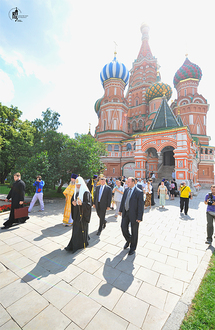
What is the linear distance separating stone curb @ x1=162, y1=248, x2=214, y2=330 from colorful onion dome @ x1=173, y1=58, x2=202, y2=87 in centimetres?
3305

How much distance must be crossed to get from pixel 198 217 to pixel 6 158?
19.3m

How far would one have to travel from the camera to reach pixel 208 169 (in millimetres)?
25359

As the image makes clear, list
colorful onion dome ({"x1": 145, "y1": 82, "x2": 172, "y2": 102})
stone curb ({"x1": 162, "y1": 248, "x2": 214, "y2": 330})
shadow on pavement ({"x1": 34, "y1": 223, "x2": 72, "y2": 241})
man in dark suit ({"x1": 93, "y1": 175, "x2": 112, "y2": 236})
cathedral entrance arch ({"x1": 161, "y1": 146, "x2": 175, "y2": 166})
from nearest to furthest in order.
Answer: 1. stone curb ({"x1": 162, "y1": 248, "x2": 214, "y2": 330})
2. shadow on pavement ({"x1": 34, "y1": 223, "x2": 72, "y2": 241})
3. man in dark suit ({"x1": 93, "y1": 175, "x2": 112, "y2": 236})
4. cathedral entrance arch ({"x1": 161, "y1": 146, "x2": 175, "y2": 166})
5. colorful onion dome ({"x1": 145, "y1": 82, "x2": 172, "y2": 102})

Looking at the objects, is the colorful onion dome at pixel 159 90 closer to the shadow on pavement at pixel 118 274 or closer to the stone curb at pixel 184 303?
the stone curb at pixel 184 303

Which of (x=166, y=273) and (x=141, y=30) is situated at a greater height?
(x=141, y=30)

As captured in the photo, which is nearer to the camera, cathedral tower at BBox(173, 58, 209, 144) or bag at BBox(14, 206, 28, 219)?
bag at BBox(14, 206, 28, 219)

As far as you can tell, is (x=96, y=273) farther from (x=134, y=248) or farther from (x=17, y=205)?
(x=17, y=205)

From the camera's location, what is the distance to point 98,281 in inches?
108

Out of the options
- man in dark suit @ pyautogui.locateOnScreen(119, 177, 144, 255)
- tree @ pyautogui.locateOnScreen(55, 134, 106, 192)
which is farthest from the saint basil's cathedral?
man in dark suit @ pyautogui.locateOnScreen(119, 177, 144, 255)

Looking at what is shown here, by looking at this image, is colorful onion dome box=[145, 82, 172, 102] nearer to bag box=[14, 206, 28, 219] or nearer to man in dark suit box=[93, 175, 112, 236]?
man in dark suit box=[93, 175, 112, 236]

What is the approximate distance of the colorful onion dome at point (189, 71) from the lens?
2706cm

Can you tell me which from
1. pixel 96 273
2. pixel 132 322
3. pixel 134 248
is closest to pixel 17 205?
pixel 96 273

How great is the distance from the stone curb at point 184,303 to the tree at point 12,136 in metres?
16.1

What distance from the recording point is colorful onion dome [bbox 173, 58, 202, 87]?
1065 inches
